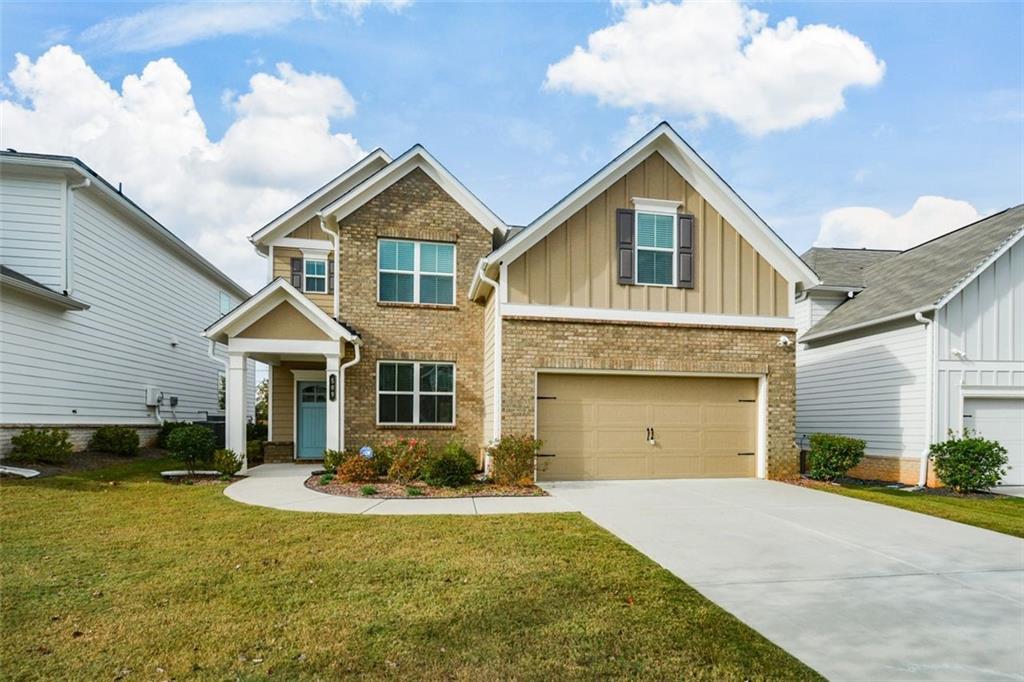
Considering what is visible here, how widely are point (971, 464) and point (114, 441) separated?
1975 centimetres

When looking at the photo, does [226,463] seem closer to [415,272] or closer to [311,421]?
[311,421]

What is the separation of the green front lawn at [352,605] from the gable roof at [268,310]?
5.38 metres

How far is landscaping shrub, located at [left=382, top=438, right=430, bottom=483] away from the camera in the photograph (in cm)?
1132

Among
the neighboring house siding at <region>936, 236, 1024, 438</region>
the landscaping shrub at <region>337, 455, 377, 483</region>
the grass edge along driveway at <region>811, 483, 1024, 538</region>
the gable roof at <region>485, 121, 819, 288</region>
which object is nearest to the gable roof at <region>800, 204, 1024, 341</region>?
the neighboring house siding at <region>936, 236, 1024, 438</region>

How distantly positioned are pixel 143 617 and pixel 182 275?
772 inches

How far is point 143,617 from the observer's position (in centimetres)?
440

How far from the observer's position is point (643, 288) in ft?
41.0

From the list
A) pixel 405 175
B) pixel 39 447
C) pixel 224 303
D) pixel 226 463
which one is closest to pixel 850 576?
pixel 226 463

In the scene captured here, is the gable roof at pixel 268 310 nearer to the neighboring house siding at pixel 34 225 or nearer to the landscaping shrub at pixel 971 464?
the neighboring house siding at pixel 34 225

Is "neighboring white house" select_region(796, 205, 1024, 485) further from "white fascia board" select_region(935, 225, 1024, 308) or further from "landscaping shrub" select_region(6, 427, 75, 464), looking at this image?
"landscaping shrub" select_region(6, 427, 75, 464)

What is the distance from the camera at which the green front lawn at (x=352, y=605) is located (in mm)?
3695

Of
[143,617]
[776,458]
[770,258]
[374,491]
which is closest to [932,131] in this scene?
[770,258]

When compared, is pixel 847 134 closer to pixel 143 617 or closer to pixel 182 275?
pixel 143 617

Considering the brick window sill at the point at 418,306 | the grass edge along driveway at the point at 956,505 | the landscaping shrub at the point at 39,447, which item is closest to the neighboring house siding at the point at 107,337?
the landscaping shrub at the point at 39,447
